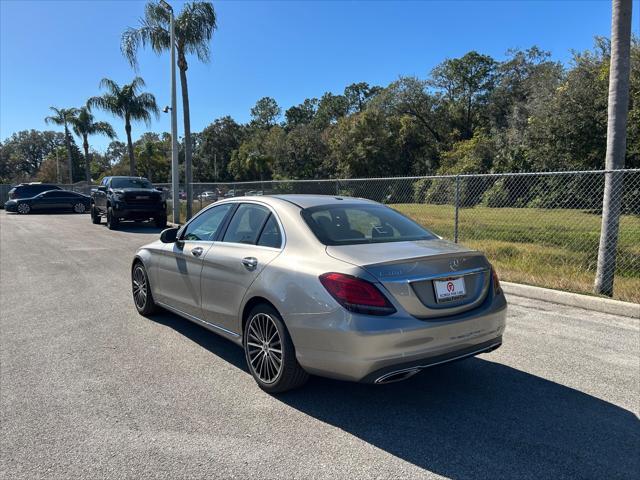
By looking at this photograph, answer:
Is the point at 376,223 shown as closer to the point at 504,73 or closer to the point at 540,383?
the point at 540,383

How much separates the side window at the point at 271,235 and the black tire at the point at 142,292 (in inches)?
92.5

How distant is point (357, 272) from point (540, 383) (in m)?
2.05

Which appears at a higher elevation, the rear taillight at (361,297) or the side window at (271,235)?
the side window at (271,235)

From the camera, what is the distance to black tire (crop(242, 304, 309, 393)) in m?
3.46

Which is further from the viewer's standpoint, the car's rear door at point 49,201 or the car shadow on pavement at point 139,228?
the car's rear door at point 49,201

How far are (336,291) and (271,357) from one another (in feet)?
3.00

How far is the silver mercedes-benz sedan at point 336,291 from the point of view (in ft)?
10.1

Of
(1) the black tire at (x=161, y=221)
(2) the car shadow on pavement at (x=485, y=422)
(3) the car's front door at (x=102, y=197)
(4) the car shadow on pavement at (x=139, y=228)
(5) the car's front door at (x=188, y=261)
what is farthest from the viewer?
(3) the car's front door at (x=102, y=197)

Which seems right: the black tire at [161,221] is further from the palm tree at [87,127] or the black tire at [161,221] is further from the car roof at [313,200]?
the palm tree at [87,127]

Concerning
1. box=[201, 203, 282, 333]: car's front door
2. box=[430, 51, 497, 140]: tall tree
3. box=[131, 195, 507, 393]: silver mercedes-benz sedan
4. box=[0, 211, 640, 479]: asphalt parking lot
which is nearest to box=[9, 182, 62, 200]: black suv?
box=[0, 211, 640, 479]: asphalt parking lot

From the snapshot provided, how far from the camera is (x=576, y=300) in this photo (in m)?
6.48

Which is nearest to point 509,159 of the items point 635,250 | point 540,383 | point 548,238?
point 548,238

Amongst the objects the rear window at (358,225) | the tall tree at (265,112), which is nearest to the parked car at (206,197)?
the rear window at (358,225)

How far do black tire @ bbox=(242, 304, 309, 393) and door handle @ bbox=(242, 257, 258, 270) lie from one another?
316 millimetres
